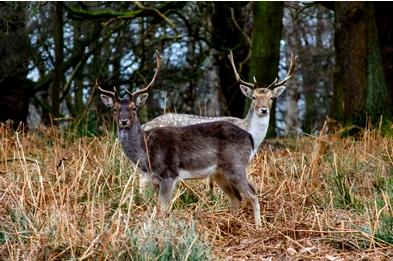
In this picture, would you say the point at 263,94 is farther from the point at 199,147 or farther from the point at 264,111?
the point at 199,147

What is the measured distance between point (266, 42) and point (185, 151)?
6.13 m

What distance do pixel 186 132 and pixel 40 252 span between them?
2698 millimetres

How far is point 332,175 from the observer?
763 centimetres

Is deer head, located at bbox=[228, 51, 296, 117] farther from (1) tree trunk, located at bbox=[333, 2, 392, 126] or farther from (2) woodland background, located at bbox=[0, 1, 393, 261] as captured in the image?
(1) tree trunk, located at bbox=[333, 2, 392, 126]

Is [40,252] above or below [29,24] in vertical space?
below

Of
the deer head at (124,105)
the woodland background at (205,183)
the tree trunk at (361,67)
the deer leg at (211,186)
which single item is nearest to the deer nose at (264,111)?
the woodland background at (205,183)

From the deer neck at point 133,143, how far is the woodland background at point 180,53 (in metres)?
2.12

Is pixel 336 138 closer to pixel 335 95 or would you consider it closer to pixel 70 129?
pixel 70 129

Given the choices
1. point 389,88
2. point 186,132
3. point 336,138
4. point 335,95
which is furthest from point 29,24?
point 186,132

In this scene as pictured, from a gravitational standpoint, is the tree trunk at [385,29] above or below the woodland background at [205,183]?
above

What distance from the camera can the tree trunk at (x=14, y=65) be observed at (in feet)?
49.9

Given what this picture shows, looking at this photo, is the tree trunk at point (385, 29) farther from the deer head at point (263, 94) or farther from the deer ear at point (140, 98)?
the deer ear at point (140, 98)

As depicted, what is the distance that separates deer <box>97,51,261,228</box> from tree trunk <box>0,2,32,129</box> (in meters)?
8.00

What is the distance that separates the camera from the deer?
23.8 feet
